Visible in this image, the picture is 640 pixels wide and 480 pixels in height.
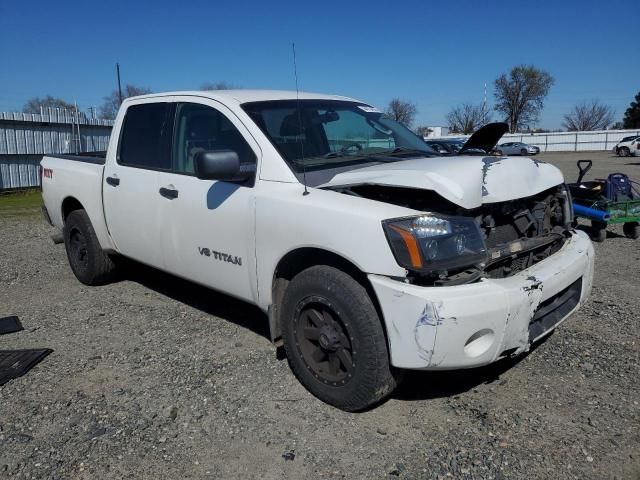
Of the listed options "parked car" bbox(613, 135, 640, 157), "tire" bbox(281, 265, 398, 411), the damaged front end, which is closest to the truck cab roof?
the damaged front end

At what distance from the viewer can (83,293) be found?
565 centimetres

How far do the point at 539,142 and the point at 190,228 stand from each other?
179 ft

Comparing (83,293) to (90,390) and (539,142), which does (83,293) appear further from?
(539,142)

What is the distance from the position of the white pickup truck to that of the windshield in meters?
0.02

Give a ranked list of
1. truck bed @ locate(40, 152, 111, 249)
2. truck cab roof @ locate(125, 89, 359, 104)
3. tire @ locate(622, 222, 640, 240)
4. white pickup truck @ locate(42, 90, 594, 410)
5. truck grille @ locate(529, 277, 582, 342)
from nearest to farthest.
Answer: white pickup truck @ locate(42, 90, 594, 410) < truck grille @ locate(529, 277, 582, 342) < truck cab roof @ locate(125, 89, 359, 104) < truck bed @ locate(40, 152, 111, 249) < tire @ locate(622, 222, 640, 240)

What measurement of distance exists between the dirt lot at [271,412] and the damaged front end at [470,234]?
0.84m

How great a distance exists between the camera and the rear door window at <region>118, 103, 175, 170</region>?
14.5ft

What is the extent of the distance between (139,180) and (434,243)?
8.94 ft

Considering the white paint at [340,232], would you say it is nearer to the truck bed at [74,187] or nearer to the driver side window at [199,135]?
the driver side window at [199,135]

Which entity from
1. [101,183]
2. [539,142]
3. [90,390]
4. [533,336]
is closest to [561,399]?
[533,336]

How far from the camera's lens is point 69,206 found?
579 cm

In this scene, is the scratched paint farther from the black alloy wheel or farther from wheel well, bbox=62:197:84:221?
wheel well, bbox=62:197:84:221

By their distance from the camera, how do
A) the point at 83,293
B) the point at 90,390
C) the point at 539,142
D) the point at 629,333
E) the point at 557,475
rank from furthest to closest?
the point at 539,142 → the point at 83,293 → the point at 629,333 → the point at 90,390 → the point at 557,475

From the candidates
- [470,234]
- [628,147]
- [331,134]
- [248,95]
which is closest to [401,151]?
[331,134]
